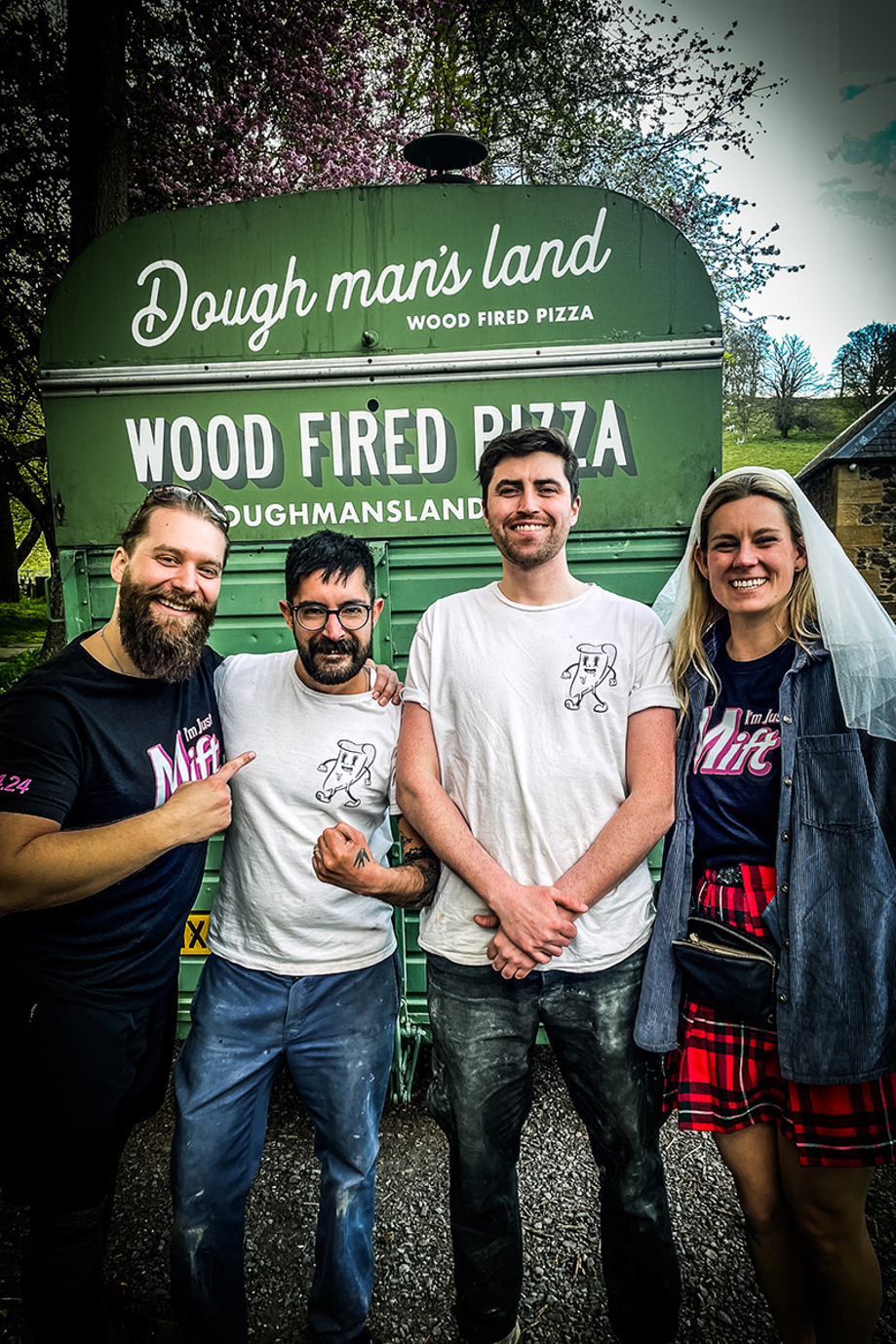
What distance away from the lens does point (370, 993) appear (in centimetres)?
210

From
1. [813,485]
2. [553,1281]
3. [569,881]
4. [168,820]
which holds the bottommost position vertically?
[553,1281]

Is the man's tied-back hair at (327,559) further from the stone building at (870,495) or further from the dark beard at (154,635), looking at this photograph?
the stone building at (870,495)

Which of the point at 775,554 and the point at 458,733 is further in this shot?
the point at 458,733

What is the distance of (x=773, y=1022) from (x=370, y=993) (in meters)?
1.05

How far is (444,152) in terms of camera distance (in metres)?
2.96

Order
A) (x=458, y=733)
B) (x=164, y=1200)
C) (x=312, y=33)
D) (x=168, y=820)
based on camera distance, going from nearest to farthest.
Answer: (x=168, y=820)
(x=458, y=733)
(x=164, y=1200)
(x=312, y=33)

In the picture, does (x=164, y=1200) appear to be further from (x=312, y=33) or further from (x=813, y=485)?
(x=813, y=485)

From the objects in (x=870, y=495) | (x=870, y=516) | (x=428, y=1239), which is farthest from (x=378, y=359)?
(x=870, y=516)

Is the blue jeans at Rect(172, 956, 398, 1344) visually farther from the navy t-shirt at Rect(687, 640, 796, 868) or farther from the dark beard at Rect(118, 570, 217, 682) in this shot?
the navy t-shirt at Rect(687, 640, 796, 868)

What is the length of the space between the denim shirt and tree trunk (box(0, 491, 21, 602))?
16.6m

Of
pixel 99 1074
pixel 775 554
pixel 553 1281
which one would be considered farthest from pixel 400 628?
pixel 553 1281

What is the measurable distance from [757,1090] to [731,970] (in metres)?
0.31

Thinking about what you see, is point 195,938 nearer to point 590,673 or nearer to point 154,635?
point 154,635

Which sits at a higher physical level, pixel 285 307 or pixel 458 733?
pixel 285 307
